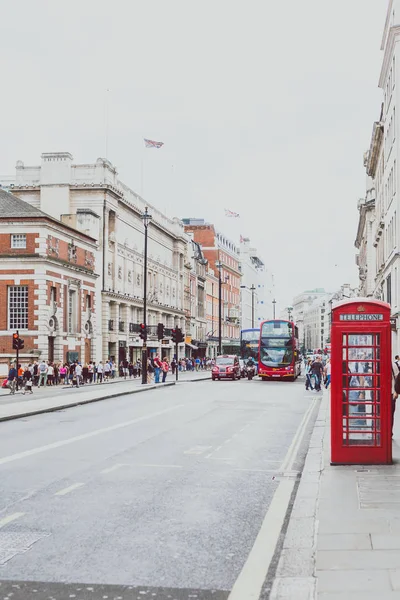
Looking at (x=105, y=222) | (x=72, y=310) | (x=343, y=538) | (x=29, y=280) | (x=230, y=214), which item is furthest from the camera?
(x=230, y=214)

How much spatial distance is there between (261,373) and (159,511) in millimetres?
40507

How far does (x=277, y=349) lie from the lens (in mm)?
48875

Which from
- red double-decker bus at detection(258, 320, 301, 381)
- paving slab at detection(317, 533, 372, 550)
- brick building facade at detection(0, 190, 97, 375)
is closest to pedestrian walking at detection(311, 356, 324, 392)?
red double-decker bus at detection(258, 320, 301, 381)

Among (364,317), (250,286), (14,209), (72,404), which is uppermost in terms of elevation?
(250,286)

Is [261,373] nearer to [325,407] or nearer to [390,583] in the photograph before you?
[325,407]

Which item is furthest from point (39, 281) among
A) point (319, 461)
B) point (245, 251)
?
point (245, 251)

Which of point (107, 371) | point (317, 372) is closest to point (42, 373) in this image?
point (107, 371)

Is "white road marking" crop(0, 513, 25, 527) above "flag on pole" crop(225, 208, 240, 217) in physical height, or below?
below

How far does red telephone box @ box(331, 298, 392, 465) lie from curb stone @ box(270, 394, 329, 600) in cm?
80

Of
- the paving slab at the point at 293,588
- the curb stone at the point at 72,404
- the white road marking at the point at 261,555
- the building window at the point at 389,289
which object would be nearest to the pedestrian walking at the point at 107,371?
the curb stone at the point at 72,404

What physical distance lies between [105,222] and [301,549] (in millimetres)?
56647

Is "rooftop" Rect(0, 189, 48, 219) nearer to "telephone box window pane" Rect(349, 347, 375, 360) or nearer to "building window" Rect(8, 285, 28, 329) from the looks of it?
"building window" Rect(8, 285, 28, 329)

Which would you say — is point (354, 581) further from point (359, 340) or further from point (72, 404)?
point (72, 404)

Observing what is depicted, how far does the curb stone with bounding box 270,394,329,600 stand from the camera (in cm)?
583
